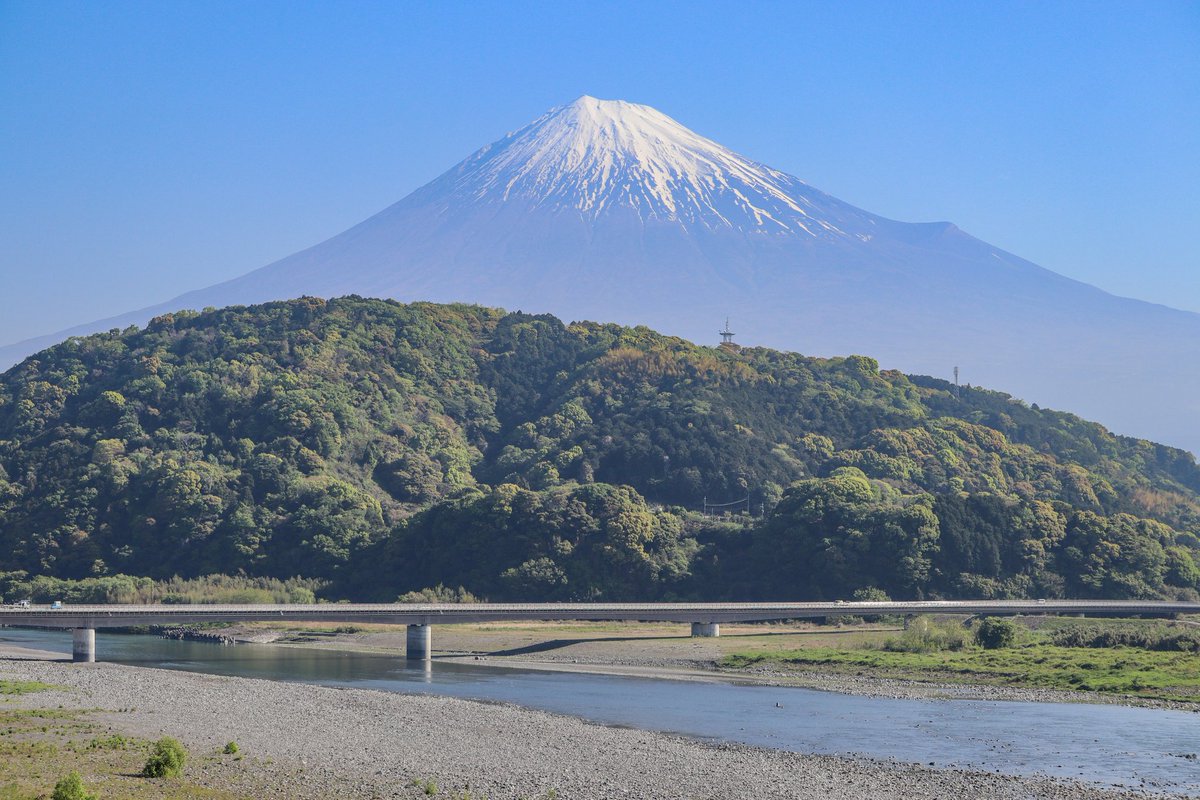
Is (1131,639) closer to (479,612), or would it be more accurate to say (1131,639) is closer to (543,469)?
(479,612)

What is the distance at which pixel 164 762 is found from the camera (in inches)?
1188

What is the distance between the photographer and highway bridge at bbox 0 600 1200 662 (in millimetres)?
63109

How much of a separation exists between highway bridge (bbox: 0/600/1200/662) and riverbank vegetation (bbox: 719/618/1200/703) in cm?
607

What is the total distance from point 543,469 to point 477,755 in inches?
3501

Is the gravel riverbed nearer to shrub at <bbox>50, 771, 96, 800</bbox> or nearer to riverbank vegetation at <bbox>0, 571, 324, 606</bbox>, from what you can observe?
shrub at <bbox>50, 771, 96, 800</bbox>

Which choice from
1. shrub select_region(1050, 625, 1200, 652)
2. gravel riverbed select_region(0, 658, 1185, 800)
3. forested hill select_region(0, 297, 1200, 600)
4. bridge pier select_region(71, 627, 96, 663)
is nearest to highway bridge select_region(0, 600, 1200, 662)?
bridge pier select_region(71, 627, 96, 663)

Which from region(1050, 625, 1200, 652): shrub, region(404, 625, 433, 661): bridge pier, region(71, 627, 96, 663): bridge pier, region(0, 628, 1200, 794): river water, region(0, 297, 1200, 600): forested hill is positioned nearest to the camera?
region(0, 628, 1200, 794): river water

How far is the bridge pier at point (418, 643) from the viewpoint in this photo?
220 feet

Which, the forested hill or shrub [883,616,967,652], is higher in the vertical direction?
the forested hill

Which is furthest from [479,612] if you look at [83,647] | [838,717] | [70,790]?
[70,790]

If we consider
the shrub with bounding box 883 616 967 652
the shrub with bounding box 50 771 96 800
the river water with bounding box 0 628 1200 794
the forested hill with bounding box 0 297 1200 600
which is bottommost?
the river water with bounding box 0 628 1200 794

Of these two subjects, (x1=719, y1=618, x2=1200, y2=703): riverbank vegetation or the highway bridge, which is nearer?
(x1=719, y1=618, x2=1200, y2=703): riverbank vegetation

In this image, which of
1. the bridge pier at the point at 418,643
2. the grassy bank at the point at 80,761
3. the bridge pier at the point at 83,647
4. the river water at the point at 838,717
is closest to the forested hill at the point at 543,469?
the bridge pier at the point at 418,643

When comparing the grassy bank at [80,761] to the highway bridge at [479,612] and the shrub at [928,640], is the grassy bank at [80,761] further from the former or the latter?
the shrub at [928,640]
